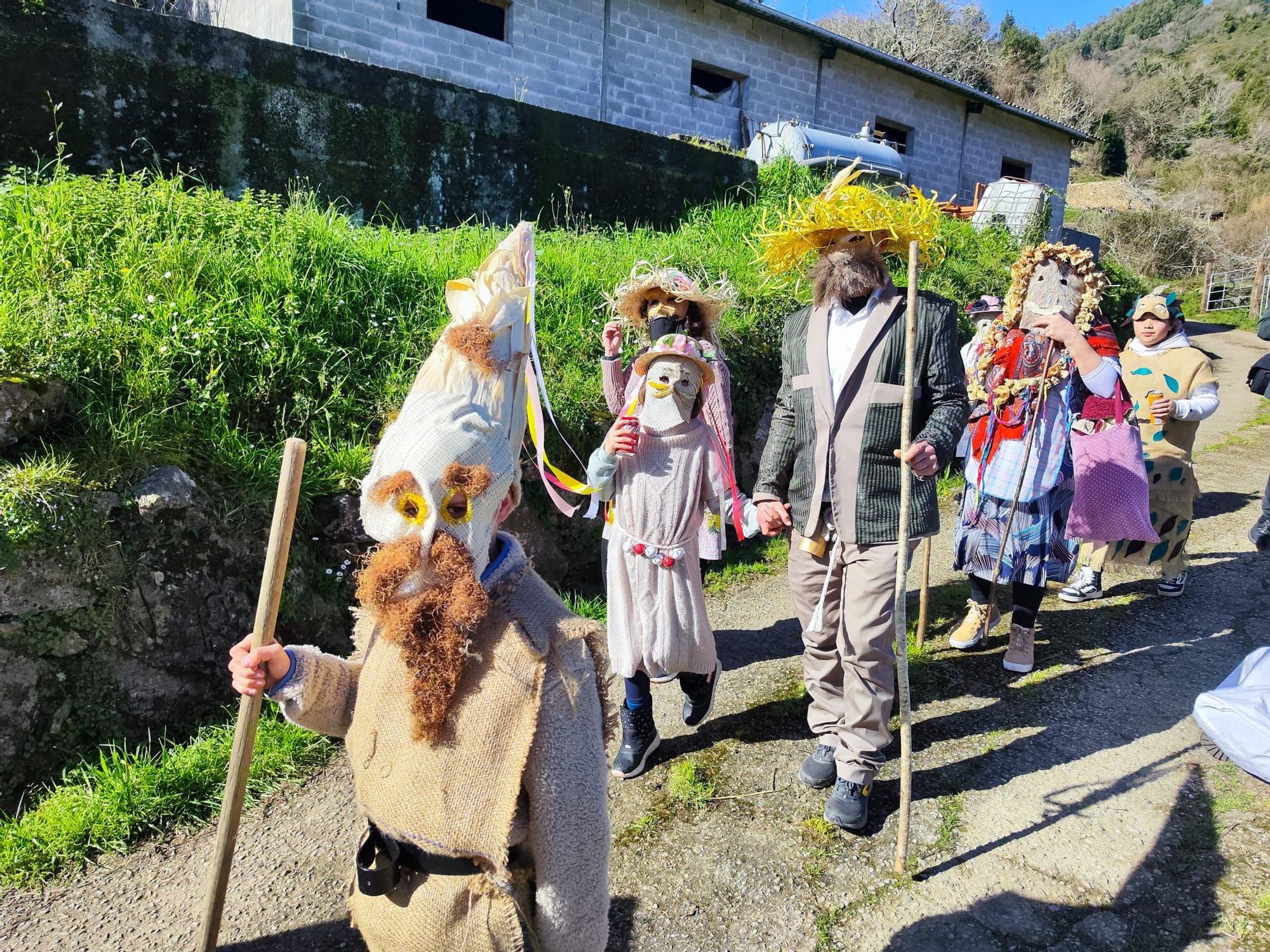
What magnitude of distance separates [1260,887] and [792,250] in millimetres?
2788

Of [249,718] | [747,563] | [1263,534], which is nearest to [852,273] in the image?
[249,718]

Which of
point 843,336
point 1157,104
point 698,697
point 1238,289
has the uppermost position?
point 1157,104

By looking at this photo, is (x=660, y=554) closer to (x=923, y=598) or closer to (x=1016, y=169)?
(x=923, y=598)

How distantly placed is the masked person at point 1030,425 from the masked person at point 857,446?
108cm

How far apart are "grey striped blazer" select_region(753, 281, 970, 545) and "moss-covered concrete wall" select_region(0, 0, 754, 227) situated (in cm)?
531

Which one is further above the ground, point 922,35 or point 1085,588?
point 922,35

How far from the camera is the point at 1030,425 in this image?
3918 millimetres

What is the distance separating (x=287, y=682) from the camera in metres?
1.67

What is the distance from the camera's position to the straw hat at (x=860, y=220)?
2945 mm

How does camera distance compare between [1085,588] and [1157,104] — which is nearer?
[1085,588]

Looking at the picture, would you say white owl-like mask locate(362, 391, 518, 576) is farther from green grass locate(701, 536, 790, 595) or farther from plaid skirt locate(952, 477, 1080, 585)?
green grass locate(701, 536, 790, 595)

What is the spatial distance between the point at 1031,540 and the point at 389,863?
3.50m

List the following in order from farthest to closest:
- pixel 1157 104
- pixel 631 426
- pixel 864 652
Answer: pixel 1157 104 → pixel 631 426 → pixel 864 652

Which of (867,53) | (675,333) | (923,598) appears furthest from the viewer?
(867,53)
